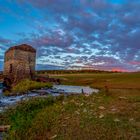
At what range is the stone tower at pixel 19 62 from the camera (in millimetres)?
55438

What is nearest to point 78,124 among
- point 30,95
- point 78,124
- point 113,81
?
point 78,124

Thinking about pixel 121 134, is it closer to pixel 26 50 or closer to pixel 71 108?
pixel 71 108

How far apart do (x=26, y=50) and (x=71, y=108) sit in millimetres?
41879

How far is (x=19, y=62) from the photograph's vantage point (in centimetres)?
5600

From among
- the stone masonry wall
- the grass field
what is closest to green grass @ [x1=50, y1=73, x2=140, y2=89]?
the stone masonry wall

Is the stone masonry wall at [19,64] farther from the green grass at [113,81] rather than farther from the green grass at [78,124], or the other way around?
the green grass at [78,124]

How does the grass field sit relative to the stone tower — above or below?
below

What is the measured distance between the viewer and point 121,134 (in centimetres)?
1002

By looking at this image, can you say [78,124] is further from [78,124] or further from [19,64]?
[19,64]

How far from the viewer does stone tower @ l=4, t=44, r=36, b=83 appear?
55438 mm

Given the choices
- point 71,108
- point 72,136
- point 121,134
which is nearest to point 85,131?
point 72,136

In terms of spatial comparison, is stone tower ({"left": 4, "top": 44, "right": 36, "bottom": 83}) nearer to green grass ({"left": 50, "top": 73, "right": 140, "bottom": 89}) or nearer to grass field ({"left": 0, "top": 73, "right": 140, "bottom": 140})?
green grass ({"left": 50, "top": 73, "right": 140, "bottom": 89})

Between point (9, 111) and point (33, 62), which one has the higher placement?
point (33, 62)

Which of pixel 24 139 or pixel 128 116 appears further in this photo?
pixel 128 116
